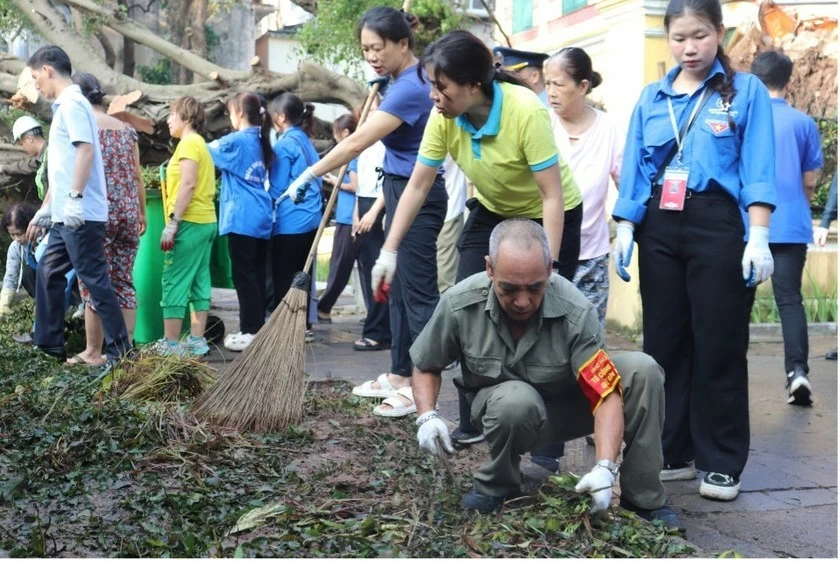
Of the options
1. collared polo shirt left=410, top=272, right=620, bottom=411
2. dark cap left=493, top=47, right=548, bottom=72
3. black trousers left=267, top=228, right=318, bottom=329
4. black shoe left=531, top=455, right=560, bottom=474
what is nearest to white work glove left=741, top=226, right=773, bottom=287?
collared polo shirt left=410, top=272, right=620, bottom=411

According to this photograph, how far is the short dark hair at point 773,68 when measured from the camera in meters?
6.18

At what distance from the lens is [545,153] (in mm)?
4246

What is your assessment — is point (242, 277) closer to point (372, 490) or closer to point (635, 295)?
point (635, 295)

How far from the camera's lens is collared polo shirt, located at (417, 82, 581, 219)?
4262mm

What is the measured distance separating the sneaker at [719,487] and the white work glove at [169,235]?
4219 millimetres

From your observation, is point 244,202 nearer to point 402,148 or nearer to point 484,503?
point 402,148

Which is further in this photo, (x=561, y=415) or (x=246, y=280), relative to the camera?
(x=246, y=280)

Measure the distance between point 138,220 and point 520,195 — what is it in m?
3.45

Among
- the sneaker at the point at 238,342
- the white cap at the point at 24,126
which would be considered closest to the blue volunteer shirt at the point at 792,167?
the sneaker at the point at 238,342

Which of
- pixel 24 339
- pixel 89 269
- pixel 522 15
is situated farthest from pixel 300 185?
pixel 522 15

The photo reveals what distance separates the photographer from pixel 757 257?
13.6 ft

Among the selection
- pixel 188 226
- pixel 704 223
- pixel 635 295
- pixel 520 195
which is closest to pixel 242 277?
pixel 188 226

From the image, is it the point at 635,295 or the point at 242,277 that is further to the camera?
the point at 635,295

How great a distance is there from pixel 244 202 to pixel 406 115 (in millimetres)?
2794
